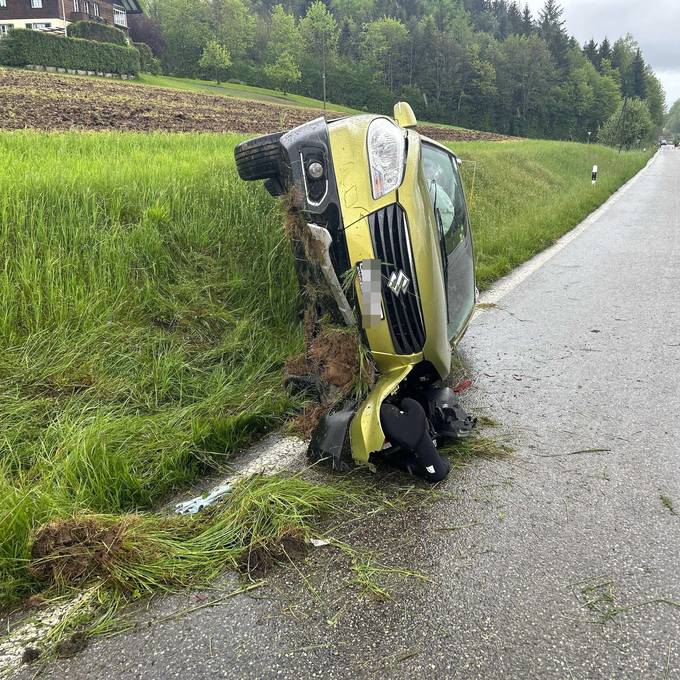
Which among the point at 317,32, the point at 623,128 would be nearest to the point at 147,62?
the point at 317,32

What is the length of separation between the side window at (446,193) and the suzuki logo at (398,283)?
684mm

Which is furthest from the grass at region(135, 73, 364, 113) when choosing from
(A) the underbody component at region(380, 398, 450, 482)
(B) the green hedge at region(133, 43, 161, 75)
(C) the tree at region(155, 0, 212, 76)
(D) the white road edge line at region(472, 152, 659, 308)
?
(A) the underbody component at region(380, 398, 450, 482)

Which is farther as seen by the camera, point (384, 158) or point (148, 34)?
point (148, 34)

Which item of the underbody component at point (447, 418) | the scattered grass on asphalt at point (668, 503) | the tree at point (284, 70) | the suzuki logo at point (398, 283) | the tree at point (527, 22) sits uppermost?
the tree at point (527, 22)

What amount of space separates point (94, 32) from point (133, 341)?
52.9m

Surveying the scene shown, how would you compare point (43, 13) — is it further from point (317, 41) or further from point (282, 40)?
point (317, 41)

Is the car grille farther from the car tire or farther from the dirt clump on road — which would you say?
the dirt clump on road

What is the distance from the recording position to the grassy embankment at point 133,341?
7.75 feet

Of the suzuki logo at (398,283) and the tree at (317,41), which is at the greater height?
the tree at (317,41)

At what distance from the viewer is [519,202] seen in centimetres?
1234

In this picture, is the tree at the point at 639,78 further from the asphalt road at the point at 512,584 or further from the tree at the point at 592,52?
the asphalt road at the point at 512,584

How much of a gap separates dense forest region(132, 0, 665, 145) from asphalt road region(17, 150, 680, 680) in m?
73.7

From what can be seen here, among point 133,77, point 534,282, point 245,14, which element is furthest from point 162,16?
point 534,282

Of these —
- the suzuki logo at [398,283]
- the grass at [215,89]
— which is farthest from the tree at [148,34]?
the suzuki logo at [398,283]
